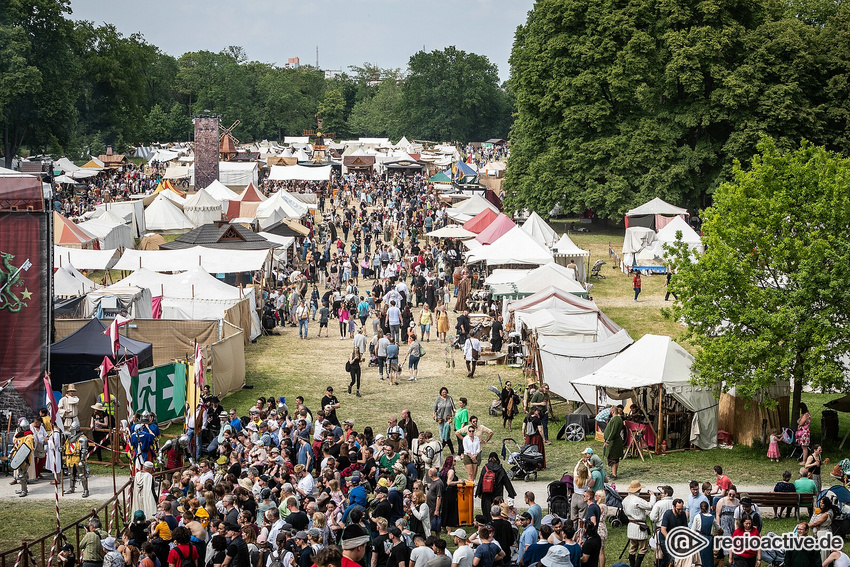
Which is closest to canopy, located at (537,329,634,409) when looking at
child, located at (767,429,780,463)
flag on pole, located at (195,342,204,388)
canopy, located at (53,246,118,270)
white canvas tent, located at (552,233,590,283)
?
child, located at (767,429,780,463)

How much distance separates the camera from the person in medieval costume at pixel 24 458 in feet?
53.6

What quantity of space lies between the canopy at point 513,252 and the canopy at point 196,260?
6.95 m

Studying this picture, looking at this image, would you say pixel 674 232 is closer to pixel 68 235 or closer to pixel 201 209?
pixel 68 235

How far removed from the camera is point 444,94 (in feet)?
402

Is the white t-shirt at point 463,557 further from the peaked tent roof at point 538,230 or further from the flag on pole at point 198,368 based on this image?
the peaked tent roof at point 538,230

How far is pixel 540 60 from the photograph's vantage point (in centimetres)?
4866

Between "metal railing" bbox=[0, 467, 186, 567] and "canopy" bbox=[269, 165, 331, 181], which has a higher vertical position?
"canopy" bbox=[269, 165, 331, 181]

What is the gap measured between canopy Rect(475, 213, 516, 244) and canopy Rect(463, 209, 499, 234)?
2026mm

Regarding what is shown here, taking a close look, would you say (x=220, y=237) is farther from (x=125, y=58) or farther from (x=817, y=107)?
(x=125, y=58)

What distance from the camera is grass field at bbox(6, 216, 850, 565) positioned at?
16938 millimetres

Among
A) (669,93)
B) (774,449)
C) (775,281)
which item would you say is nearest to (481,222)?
(669,93)

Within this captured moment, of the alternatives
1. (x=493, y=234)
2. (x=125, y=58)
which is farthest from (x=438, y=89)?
(x=493, y=234)

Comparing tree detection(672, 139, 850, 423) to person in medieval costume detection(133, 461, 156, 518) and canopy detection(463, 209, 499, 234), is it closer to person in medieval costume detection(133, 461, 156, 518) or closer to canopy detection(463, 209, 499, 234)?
person in medieval costume detection(133, 461, 156, 518)

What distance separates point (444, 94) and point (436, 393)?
102546 millimetres
